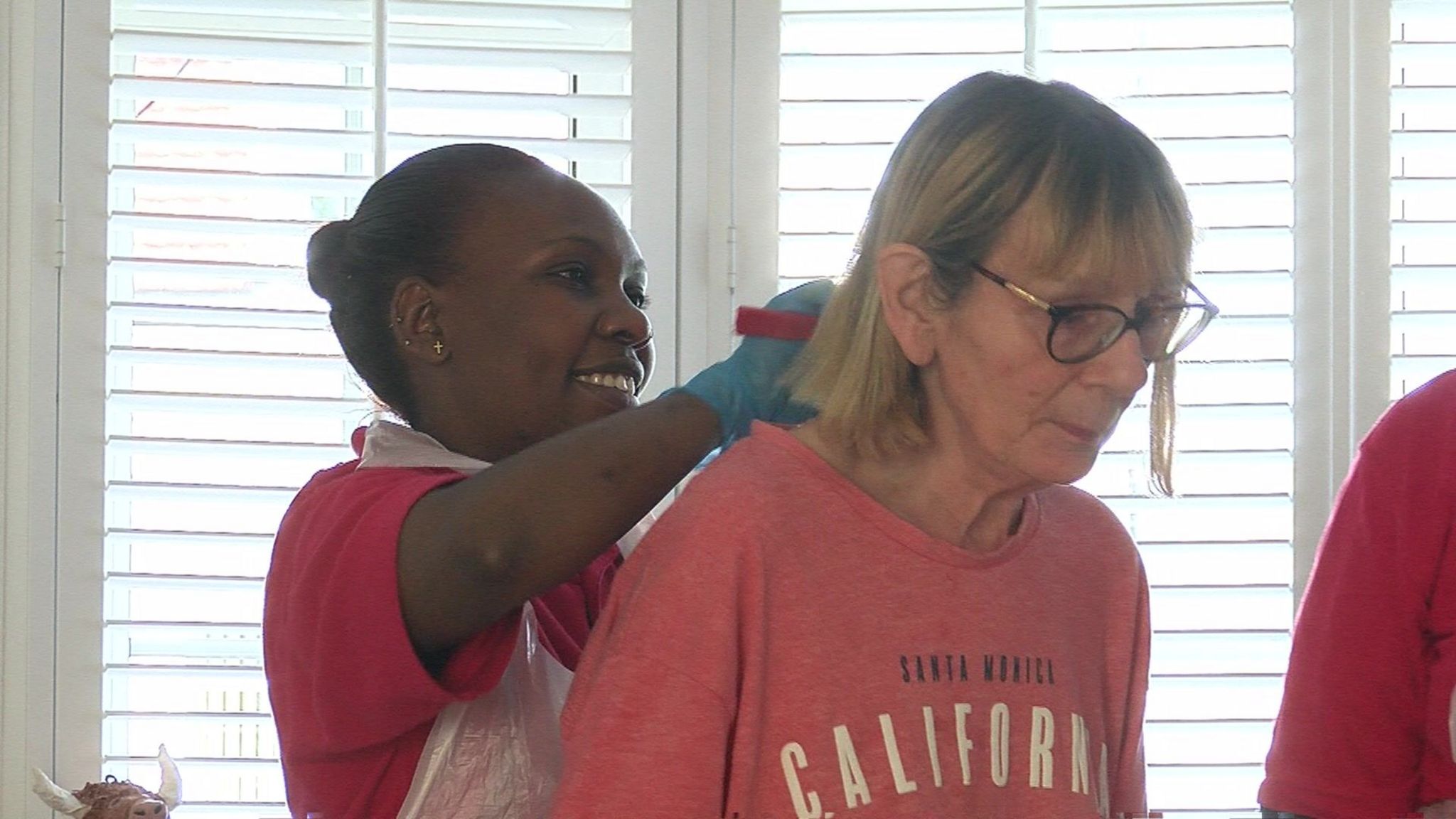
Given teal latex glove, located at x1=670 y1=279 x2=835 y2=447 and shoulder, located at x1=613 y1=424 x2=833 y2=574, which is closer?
shoulder, located at x1=613 y1=424 x2=833 y2=574

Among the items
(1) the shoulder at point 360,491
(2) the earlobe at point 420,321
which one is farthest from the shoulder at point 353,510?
(2) the earlobe at point 420,321

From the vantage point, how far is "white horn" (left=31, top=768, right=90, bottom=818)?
1825 millimetres

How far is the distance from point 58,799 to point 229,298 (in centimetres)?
64

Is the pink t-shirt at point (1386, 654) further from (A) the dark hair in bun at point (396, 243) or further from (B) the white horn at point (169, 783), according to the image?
(B) the white horn at point (169, 783)

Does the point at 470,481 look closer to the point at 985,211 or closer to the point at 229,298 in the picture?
the point at 985,211

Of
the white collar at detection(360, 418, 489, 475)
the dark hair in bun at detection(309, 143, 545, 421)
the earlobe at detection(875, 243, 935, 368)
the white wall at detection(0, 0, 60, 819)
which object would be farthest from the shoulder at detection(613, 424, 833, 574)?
the white wall at detection(0, 0, 60, 819)

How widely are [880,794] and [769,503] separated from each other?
7.9 inches

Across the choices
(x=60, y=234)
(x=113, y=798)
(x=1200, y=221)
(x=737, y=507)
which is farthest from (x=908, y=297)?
(x=60, y=234)

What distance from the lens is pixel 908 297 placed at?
3.56ft

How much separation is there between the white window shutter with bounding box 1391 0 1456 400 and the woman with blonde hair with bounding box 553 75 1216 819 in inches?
Answer: 44.3

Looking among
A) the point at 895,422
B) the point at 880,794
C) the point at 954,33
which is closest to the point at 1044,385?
the point at 895,422

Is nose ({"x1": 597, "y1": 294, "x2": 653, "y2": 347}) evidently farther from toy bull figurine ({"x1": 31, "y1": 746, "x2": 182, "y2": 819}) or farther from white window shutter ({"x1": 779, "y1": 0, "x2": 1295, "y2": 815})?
toy bull figurine ({"x1": 31, "y1": 746, "x2": 182, "y2": 819})

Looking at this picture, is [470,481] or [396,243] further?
[396,243]

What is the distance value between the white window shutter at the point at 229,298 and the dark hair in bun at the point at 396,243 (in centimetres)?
69
